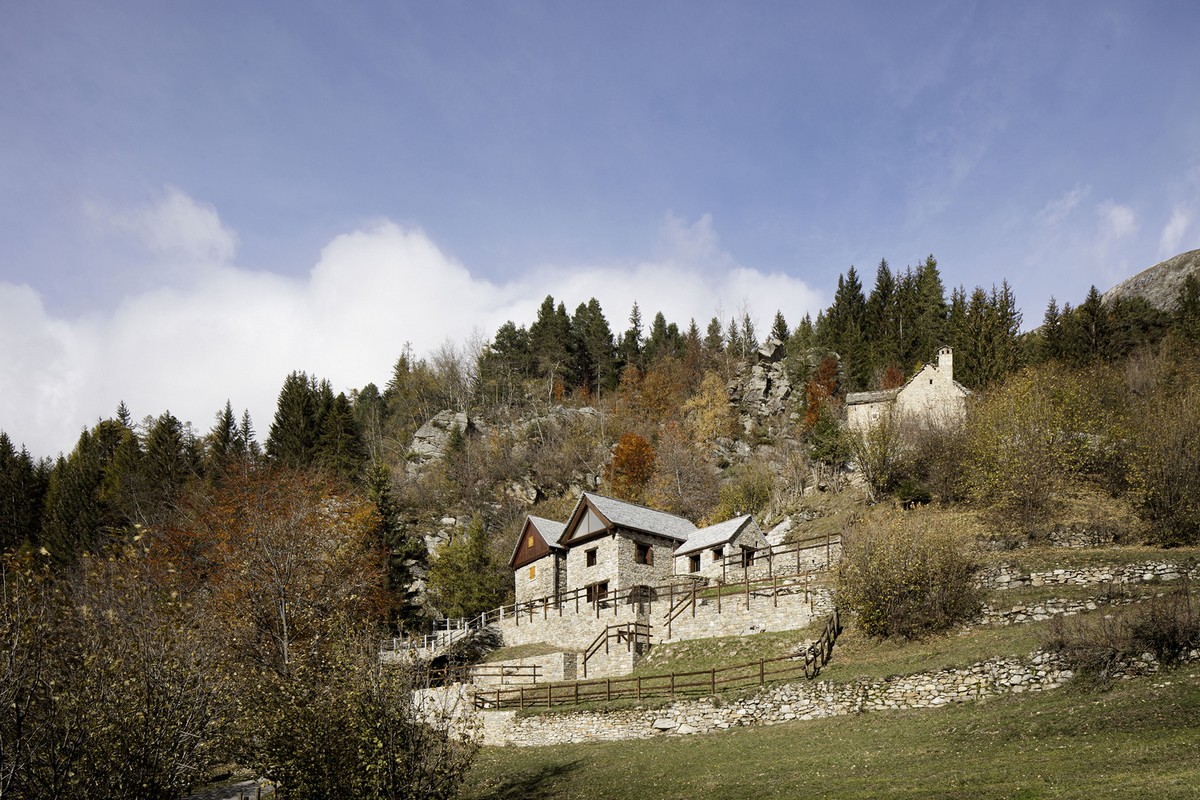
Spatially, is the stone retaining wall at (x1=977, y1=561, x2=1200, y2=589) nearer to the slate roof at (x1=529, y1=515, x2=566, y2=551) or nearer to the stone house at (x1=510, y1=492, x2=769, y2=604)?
the stone house at (x1=510, y1=492, x2=769, y2=604)

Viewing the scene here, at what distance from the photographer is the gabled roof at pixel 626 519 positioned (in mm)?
43594

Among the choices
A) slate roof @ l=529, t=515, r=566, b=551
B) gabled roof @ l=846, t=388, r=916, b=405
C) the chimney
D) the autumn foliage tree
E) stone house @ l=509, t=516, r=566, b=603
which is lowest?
stone house @ l=509, t=516, r=566, b=603

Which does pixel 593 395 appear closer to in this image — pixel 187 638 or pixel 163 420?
pixel 163 420

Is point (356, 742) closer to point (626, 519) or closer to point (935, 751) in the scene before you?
point (935, 751)

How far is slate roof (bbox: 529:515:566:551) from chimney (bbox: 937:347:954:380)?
2818 centimetres

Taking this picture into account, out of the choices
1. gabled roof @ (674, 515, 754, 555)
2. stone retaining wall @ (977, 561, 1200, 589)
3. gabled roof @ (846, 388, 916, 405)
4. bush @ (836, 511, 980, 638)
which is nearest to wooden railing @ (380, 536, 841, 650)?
gabled roof @ (674, 515, 754, 555)

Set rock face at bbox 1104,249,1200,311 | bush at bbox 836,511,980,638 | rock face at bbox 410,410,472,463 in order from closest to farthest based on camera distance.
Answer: bush at bbox 836,511,980,638 < rock face at bbox 410,410,472,463 < rock face at bbox 1104,249,1200,311

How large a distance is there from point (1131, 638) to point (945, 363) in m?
33.7

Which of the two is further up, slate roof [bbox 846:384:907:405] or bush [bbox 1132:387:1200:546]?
slate roof [bbox 846:384:907:405]

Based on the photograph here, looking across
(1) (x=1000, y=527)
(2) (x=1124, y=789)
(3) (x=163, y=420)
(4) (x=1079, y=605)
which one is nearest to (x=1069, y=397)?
(1) (x=1000, y=527)

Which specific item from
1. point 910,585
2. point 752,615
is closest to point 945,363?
point 752,615

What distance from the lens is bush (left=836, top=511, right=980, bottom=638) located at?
2756cm

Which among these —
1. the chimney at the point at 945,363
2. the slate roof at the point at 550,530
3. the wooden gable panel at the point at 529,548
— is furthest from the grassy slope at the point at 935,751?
the chimney at the point at 945,363

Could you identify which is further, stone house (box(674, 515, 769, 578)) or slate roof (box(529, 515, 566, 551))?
slate roof (box(529, 515, 566, 551))
